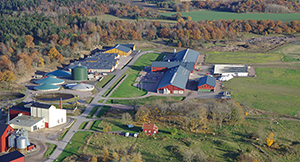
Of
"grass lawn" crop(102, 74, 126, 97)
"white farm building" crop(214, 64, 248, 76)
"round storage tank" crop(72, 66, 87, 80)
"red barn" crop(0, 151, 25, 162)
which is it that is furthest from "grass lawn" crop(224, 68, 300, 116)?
"red barn" crop(0, 151, 25, 162)

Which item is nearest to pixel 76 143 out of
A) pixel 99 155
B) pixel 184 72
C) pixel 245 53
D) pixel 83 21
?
pixel 99 155

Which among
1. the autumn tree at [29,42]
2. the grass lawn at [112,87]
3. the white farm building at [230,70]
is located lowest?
the grass lawn at [112,87]

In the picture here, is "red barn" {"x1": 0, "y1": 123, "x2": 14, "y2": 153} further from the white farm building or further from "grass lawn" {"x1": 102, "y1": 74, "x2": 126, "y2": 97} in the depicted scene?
the white farm building

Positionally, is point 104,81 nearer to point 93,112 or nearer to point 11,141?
point 93,112

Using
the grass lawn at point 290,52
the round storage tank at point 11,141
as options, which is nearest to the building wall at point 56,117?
the round storage tank at point 11,141

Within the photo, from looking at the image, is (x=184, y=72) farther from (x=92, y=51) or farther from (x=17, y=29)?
(x=17, y=29)

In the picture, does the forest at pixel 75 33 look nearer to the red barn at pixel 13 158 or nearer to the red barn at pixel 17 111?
the red barn at pixel 17 111
